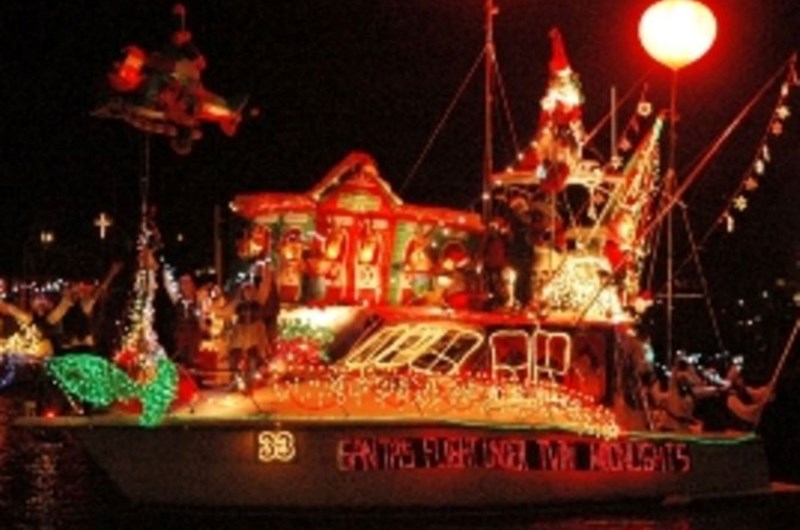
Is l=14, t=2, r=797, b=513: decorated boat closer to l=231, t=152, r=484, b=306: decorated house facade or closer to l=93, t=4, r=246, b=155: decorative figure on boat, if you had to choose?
l=231, t=152, r=484, b=306: decorated house facade

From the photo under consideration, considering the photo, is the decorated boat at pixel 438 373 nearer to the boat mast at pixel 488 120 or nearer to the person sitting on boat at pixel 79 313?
the boat mast at pixel 488 120

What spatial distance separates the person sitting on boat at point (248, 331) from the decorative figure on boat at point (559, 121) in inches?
131

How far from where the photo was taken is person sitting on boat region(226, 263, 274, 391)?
1483cm

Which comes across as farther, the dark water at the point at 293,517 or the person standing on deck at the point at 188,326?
the person standing on deck at the point at 188,326

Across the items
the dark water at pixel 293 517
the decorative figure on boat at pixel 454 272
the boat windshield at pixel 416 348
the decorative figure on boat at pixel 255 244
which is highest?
the decorative figure on boat at pixel 255 244

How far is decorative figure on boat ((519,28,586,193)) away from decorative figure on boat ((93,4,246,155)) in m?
3.96

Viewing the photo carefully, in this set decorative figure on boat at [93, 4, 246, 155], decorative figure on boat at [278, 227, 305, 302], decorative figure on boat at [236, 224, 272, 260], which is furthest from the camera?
decorative figure on boat at [278, 227, 305, 302]

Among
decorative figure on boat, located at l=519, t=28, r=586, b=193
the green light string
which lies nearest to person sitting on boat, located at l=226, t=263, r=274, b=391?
the green light string

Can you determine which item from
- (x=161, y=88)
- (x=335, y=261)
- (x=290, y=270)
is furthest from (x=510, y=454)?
(x=161, y=88)

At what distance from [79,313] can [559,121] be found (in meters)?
22.3

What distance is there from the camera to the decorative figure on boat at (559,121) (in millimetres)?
15945

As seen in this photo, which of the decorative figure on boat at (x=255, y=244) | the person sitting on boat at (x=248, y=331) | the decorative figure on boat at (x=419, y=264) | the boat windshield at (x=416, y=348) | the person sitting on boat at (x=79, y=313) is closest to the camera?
the boat windshield at (x=416, y=348)

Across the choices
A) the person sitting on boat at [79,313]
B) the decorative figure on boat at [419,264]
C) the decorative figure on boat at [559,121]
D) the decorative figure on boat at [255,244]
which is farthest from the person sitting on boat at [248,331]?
the person sitting on boat at [79,313]

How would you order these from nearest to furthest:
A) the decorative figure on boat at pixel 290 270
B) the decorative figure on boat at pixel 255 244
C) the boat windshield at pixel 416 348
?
the boat windshield at pixel 416 348
the decorative figure on boat at pixel 255 244
the decorative figure on boat at pixel 290 270
